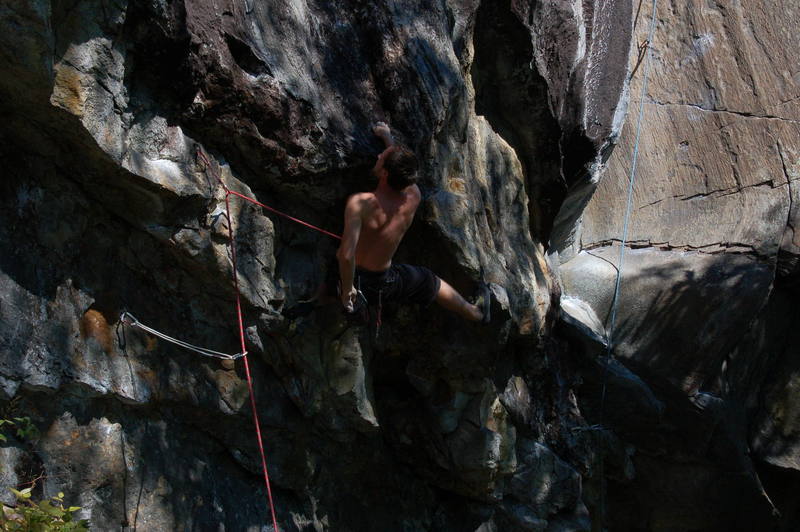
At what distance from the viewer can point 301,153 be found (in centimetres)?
457

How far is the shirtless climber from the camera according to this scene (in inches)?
183

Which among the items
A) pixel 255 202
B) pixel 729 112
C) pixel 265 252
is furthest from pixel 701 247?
pixel 255 202

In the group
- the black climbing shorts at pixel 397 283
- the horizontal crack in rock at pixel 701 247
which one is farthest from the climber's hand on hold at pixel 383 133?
the horizontal crack in rock at pixel 701 247

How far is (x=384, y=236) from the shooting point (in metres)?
4.81

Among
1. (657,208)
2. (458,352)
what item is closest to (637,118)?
(657,208)

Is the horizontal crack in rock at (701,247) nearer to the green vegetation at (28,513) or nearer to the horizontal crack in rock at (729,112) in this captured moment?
the horizontal crack in rock at (729,112)

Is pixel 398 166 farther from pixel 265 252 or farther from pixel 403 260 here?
pixel 403 260

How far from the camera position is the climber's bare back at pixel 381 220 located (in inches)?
185

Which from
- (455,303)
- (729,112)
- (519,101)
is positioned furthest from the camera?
(729,112)

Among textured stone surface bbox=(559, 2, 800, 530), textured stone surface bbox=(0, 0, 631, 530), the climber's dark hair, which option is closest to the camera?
textured stone surface bbox=(0, 0, 631, 530)

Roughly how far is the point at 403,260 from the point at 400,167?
1036 millimetres

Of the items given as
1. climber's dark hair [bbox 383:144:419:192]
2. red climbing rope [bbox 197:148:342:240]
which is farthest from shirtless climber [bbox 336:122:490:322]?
red climbing rope [bbox 197:148:342:240]

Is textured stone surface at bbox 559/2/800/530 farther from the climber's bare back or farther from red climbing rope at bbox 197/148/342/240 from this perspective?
red climbing rope at bbox 197/148/342/240

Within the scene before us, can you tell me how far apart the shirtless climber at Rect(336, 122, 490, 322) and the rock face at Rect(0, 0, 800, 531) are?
0.20 meters
